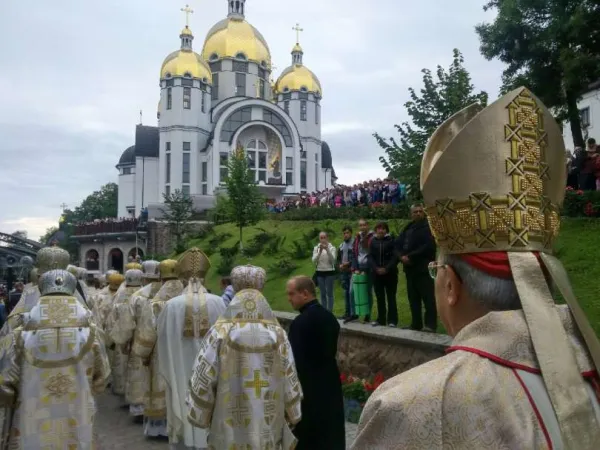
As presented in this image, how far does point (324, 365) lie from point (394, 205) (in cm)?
1528

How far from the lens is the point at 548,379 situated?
151cm

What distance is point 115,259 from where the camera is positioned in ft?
161

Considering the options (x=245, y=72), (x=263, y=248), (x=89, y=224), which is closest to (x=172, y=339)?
(x=263, y=248)

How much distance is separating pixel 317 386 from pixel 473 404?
13.9ft

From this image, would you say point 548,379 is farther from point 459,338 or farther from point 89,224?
point 89,224

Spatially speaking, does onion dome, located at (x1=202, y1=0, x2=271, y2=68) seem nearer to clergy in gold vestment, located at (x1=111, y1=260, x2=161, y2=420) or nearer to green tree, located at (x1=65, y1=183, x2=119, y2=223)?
green tree, located at (x1=65, y1=183, x2=119, y2=223)

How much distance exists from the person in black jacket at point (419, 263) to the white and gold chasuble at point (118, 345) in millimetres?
4536

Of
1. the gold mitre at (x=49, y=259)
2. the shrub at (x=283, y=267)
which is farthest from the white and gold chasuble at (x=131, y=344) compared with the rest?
the shrub at (x=283, y=267)

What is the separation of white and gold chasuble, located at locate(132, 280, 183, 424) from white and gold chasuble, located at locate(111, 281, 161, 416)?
0.93 metres

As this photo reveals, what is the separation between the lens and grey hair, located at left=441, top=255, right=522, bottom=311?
1662 mm

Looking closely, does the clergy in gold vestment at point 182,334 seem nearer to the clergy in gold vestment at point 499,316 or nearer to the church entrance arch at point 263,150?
the clergy in gold vestment at point 499,316

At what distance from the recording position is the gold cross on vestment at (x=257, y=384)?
4843 millimetres

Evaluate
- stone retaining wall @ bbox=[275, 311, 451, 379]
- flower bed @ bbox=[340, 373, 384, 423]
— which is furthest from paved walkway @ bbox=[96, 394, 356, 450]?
stone retaining wall @ bbox=[275, 311, 451, 379]

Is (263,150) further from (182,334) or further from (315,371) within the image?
(315,371)
